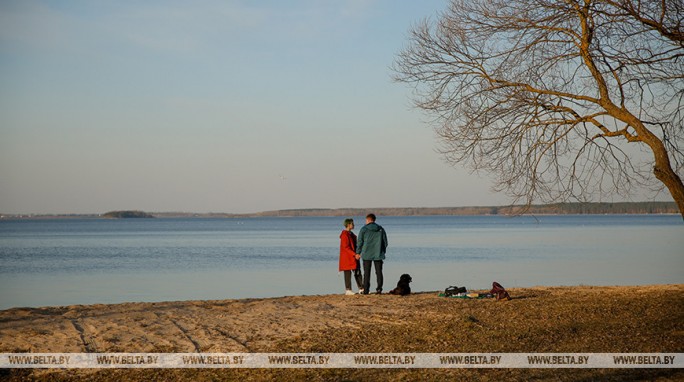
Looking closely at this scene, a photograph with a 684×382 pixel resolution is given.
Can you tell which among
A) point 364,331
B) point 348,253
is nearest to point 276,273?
point 348,253

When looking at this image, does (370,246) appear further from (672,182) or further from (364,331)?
(672,182)

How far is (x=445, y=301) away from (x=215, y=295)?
1094cm

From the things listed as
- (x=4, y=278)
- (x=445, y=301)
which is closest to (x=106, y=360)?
(x=445, y=301)

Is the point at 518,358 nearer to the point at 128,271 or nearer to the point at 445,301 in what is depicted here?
the point at 445,301

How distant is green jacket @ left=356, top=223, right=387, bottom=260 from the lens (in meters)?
15.6

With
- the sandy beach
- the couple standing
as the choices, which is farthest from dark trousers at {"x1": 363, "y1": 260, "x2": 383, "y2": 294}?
the sandy beach

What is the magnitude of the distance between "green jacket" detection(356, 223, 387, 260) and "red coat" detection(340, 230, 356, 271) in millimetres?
146

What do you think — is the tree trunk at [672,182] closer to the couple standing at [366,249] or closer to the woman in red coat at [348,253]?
the couple standing at [366,249]

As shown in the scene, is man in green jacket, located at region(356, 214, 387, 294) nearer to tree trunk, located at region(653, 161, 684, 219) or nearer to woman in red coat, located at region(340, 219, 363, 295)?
woman in red coat, located at region(340, 219, 363, 295)

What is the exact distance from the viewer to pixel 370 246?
1573cm

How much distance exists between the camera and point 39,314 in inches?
519

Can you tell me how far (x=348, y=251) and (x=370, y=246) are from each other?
471 millimetres

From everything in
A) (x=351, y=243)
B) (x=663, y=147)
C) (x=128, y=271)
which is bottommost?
(x=128, y=271)

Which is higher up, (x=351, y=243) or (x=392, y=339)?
(x=351, y=243)
